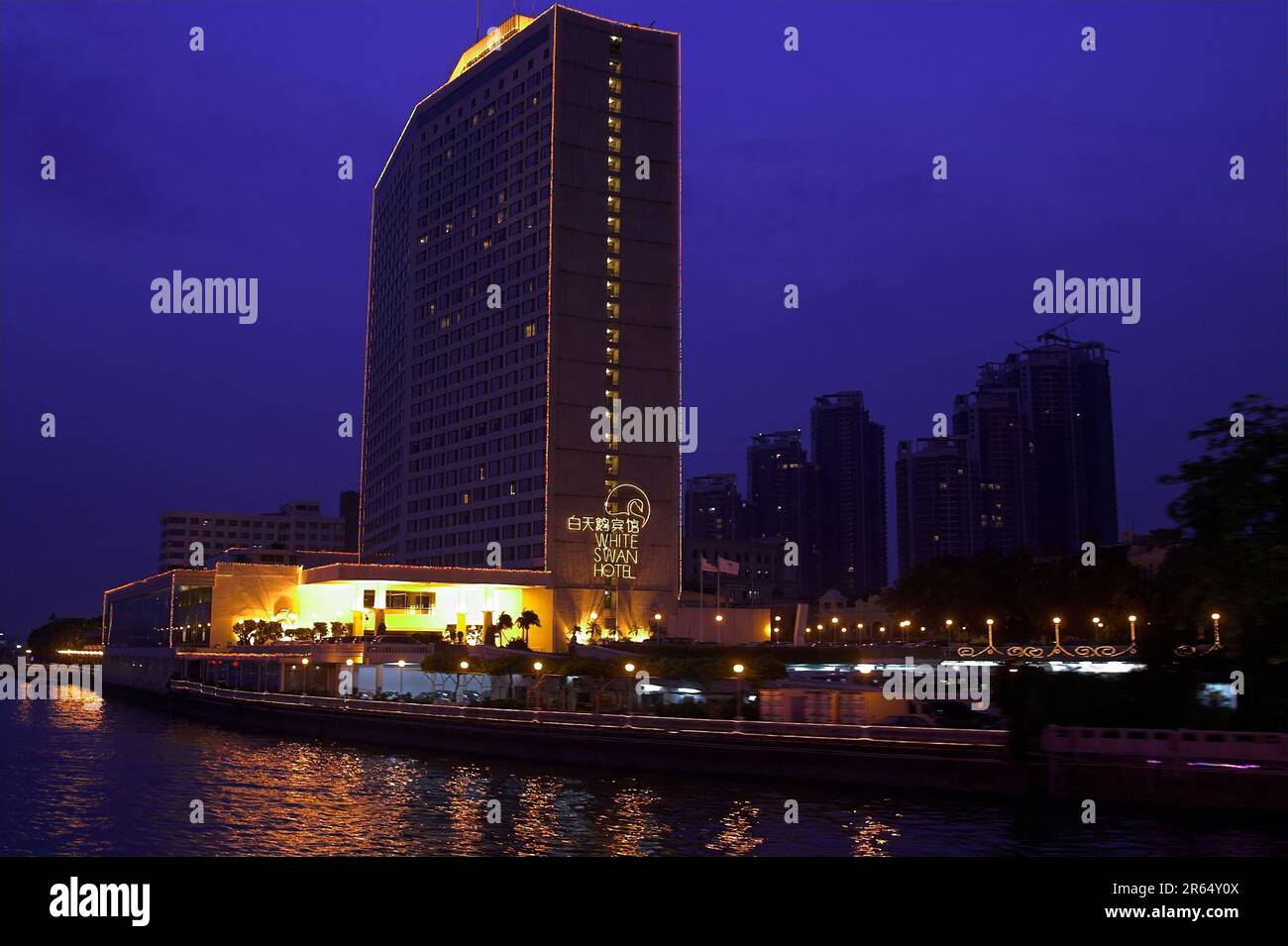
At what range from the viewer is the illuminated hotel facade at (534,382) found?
130000 millimetres

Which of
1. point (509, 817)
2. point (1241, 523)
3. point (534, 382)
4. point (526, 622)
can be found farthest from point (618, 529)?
point (1241, 523)

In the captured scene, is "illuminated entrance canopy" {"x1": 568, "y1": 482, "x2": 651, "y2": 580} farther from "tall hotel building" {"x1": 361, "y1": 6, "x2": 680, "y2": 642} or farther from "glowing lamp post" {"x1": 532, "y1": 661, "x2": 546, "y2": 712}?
"glowing lamp post" {"x1": 532, "y1": 661, "x2": 546, "y2": 712}

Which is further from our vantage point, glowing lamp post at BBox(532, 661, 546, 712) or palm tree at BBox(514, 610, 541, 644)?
palm tree at BBox(514, 610, 541, 644)

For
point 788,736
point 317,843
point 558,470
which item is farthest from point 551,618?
point 317,843

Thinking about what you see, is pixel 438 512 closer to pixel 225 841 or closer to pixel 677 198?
pixel 677 198

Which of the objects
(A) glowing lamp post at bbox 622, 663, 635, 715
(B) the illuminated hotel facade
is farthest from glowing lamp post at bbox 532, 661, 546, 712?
(B) the illuminated hotel facade

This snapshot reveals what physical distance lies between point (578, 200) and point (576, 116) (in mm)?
11060

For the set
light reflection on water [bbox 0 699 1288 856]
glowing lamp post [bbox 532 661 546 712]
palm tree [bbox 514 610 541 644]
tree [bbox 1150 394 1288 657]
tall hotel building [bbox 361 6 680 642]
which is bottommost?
light reflection on water [bbox 0 699 1288 856]

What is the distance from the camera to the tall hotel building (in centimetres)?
13825

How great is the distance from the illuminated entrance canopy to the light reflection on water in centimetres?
8199

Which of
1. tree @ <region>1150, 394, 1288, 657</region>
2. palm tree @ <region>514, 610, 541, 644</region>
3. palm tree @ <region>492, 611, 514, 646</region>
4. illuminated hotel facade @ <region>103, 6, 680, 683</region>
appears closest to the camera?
tree @ <region>1150, 394, 1288, 657</region>

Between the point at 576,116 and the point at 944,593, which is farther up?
the point at 576,116

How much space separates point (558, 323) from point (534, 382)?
804 centimetres

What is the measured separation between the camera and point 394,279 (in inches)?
7062
